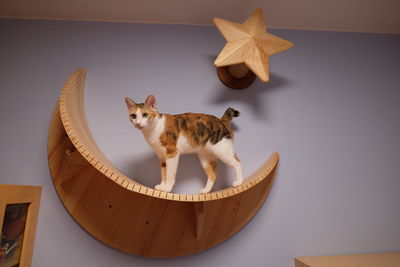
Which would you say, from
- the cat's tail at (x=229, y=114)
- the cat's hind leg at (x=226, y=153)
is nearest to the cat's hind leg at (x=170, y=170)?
the cat's hind leg at (x=226, y=153)

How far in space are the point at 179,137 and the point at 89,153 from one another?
0.25m

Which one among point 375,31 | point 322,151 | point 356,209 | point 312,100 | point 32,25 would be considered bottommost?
point 356,209

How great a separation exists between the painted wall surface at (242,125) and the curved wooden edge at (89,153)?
2.9 inches

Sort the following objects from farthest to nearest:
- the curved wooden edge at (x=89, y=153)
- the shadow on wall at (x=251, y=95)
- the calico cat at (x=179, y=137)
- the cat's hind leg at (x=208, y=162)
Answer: the shadow on wall at (x=251, y=95) → the cat's hind leg at (x=208, y=162) → the calico cat at (x=179, y=137) → the curved wooden edge at (x=89, y=153)

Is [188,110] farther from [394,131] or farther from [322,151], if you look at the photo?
[394,131]

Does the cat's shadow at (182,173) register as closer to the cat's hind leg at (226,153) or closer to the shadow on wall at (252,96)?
the cat's hind leg at (226,153)

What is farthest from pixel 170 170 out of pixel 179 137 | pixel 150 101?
pixel 150 101

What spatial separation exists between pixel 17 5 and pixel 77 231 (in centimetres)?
82

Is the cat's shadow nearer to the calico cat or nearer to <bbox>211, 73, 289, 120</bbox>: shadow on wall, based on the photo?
the calico cat

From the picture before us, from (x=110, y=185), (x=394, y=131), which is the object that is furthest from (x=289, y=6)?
(x=110, y=185)

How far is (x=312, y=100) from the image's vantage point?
3.61 feet

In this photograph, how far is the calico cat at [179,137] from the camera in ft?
2.53

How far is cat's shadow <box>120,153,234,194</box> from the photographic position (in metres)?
0.94

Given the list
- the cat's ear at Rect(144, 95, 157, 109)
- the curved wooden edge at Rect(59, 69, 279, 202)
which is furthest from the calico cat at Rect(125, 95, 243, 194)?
the curved wooden edge at Rect(59, 69, 279, 202)
